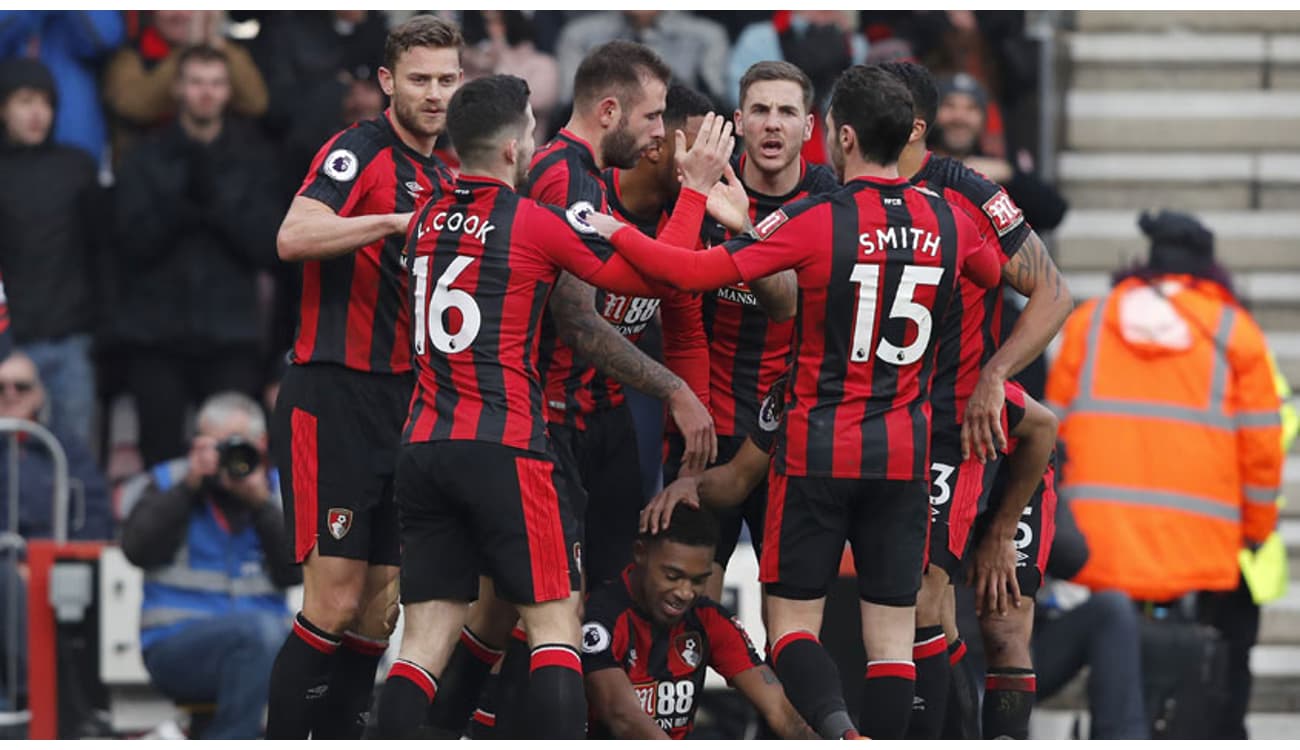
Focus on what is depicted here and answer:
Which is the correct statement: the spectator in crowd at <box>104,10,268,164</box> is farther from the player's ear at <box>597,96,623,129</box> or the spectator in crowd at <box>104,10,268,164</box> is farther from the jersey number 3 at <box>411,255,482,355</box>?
the jersey number 3 at <box>411,255,482,355</box>

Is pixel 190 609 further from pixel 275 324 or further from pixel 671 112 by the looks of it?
Result: pixel 671 112

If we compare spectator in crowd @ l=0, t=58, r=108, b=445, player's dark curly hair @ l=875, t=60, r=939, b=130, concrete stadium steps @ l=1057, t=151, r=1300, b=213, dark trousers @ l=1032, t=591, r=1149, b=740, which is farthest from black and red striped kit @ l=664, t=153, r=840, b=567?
concrete stadium steps @ l=1057, t=151, r=1300, b=213

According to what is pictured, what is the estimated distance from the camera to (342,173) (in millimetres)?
8219

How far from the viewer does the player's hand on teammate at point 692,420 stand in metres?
8.31

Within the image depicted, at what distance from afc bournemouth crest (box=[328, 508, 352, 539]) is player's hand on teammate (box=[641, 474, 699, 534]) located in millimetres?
1000

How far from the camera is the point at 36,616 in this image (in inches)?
438

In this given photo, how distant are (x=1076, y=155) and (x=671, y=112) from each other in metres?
5.99

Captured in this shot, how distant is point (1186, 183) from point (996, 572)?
590cm

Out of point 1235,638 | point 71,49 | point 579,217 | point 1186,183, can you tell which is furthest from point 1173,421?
point 71,49

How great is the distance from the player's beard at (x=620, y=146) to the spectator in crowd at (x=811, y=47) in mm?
3680

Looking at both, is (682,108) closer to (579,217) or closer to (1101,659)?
(579,217)

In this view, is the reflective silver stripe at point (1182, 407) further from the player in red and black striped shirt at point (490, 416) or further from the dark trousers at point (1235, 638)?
the player in red and black striped shirt at point (490, 416)

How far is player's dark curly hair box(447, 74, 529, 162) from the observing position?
7648 millimetres

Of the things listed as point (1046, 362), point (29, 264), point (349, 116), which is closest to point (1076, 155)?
point (1046, 362)
